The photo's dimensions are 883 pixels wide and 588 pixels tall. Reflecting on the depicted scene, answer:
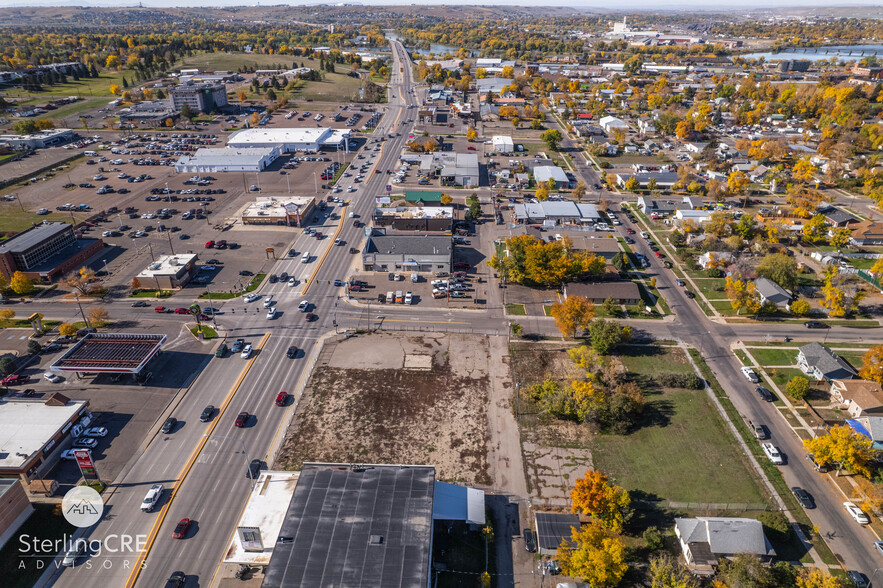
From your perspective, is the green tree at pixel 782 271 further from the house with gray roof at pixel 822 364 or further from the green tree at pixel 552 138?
the green tree at pixel 552 138

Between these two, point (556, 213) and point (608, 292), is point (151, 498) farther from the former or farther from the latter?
point (556, 213)

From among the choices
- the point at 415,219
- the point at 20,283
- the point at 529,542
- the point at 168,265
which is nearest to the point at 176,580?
the point at 529,542

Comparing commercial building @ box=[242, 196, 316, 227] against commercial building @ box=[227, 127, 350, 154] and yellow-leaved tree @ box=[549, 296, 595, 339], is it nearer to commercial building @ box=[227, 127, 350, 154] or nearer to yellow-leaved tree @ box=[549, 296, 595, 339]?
commercial building @ box=[227, 127, 350, 154]

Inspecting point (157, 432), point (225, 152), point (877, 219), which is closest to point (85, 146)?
point (225, 152)

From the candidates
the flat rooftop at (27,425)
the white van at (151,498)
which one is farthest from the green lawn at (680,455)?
the flat rooftop at (27,425)

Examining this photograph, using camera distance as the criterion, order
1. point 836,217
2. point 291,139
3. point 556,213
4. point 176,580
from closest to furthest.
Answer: point 176,580
point 836,217
point 556,213
point 291,139

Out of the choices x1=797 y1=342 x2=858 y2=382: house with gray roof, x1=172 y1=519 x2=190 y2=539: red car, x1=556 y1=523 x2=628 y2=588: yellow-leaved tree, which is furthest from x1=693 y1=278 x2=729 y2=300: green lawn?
x1=172 y1=519 x2=190 y2=539: red car

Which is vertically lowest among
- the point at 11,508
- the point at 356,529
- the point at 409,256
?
the point at 11,508
